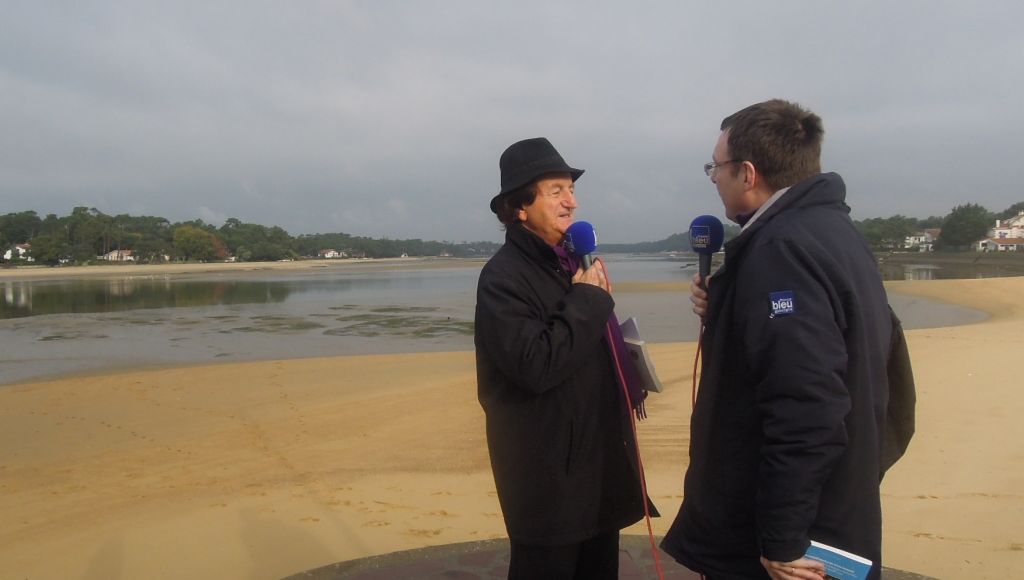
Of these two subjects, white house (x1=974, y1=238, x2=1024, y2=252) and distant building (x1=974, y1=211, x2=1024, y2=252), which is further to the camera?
distant building (x1=974, y1=211, x2=1024, y2=252)

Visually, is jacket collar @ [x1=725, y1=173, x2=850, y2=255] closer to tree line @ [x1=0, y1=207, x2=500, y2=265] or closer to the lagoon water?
the lagoon water

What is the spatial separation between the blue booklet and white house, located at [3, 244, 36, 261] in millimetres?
100732

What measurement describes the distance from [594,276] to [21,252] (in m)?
112

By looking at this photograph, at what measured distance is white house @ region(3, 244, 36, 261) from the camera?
8809cm

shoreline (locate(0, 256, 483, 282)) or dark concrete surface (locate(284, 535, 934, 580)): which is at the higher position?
shoreline (locate(0, 256, 483, 282))

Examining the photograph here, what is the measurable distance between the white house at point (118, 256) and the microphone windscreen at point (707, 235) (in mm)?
101019

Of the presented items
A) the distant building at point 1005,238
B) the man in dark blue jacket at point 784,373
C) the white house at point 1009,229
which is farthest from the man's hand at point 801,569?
the white house at point 1009,229

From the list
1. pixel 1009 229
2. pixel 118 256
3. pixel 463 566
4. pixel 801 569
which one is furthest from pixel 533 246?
pixel 1009 229

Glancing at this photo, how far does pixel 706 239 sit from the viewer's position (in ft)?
7.49

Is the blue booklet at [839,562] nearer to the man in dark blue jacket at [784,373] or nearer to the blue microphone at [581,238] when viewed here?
the man in dark blue jacket at [784,373]

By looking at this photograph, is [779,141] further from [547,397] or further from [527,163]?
[547,397]

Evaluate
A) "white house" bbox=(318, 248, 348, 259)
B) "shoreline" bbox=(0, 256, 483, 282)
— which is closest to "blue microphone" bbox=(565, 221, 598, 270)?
"shoreline" bbox=(0, 256, 483, 282)

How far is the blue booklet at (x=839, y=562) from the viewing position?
66.3 inches

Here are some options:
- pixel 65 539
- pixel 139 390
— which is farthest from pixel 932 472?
pixel 139 390
